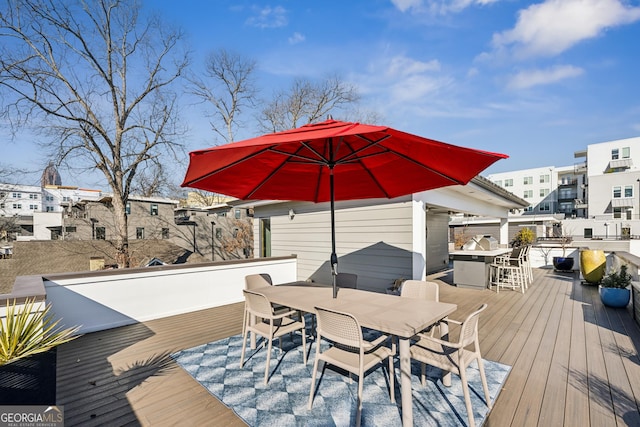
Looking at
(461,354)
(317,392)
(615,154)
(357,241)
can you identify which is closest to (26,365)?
(317,392)

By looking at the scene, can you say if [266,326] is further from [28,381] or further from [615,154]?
[615,154]

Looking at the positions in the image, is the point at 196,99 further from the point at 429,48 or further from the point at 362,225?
the point at 362,225

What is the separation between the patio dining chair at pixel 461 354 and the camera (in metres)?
2.11

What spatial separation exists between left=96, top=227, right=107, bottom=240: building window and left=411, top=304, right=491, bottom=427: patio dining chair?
2145 centimetres

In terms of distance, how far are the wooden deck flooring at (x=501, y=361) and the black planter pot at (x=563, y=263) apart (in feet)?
14.4

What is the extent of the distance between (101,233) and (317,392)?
2093cm

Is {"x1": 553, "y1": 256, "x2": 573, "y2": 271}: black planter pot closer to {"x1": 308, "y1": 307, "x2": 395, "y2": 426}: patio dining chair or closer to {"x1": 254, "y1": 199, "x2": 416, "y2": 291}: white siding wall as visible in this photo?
{"x1": 254, "y1": 199, "x2": 416, "y2": 291}: white siding wall

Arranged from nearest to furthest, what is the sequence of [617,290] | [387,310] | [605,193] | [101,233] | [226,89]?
[387,310]
[617,290]
[226,89]
[101,233]
[605,193]

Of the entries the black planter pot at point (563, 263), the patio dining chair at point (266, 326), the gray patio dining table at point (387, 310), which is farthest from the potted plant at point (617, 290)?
the patio dining chair at point (266, 326)

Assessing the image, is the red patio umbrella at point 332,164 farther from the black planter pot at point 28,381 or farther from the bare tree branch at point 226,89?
the bare tree branch at point 226,89

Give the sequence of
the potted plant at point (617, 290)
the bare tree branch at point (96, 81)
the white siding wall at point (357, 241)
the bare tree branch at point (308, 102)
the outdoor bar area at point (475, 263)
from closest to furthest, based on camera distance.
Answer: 1. the potted plant at point (617, 290)
2. the white siding wall at point (357, 241)
3. the outdoor bar area at point (475, 263)
4. the bare tree branch at point (96, 81)
5. the bare tree branch at point (308, 102)

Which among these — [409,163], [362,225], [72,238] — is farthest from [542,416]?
[72,238]

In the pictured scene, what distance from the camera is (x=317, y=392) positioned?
102 inches

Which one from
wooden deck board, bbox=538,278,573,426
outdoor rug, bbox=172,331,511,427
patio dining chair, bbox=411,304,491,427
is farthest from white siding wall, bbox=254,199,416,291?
patio dining chair, bbox=411,304,491,427
